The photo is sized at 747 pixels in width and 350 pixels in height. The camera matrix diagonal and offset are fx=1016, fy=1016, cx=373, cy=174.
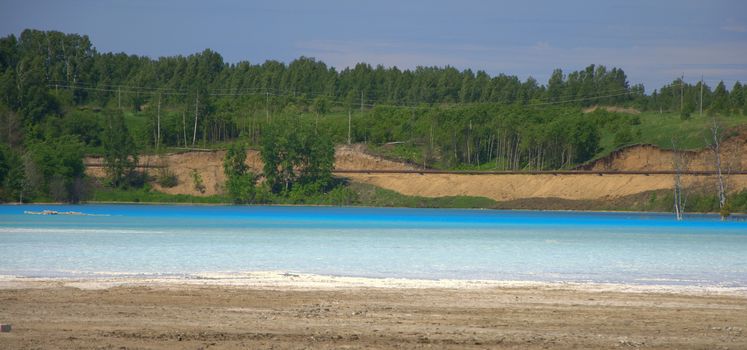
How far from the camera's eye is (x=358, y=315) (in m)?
16.9

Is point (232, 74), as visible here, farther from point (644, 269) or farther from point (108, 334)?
point (108, 334)

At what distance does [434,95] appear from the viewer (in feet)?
599

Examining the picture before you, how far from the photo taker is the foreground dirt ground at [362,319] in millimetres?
14203

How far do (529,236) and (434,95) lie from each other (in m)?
134

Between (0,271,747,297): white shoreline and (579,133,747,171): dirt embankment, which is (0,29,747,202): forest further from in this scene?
(0,271,747,297): white shoreline

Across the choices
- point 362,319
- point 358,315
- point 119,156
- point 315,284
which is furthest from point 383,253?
point 119,156

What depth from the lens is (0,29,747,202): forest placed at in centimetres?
11531

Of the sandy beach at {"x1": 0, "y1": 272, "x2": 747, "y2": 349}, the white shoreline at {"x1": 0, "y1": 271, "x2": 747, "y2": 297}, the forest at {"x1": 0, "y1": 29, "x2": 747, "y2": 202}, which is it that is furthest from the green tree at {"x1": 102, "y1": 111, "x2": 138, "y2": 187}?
the sandy beach at {"x1": 0, "y1": 272, "x2": 747, "y2": 349}

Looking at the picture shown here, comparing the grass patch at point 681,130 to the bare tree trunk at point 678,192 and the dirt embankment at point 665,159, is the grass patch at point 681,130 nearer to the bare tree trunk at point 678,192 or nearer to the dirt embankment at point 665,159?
the dirt embankment at point 665,159

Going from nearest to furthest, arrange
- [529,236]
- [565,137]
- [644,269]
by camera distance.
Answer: [644,269] < [529,236] < [565,137]

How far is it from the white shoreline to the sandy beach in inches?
1.7

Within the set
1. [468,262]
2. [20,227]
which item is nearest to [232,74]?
[20,227]

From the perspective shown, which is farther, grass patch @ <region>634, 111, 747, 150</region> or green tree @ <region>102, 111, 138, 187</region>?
green tree @ <region>102, 111, 138, 187</region>

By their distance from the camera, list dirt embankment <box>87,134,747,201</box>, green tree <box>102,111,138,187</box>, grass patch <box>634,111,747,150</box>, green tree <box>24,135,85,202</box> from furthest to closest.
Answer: green tree <box>102,111,138,187</box>, grass patch <box>634,111,747,150</box>, green tree <box>24,135,85,202</box>, dirt embankment <box>87,134,747,201</box>
